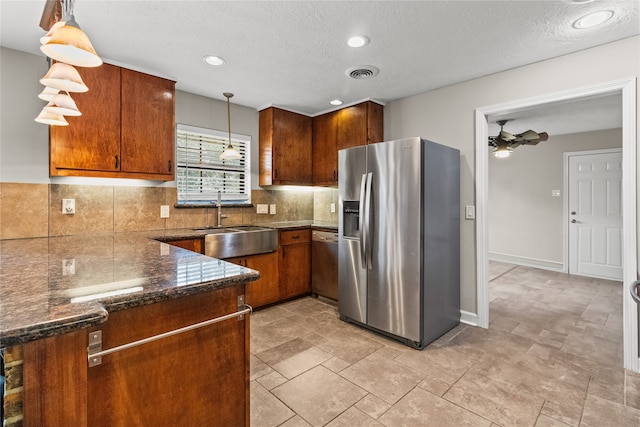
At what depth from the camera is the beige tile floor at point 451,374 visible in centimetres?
174

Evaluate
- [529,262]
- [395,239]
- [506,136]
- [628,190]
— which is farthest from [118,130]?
[529,262]

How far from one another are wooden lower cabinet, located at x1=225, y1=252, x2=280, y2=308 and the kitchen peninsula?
6.00ft

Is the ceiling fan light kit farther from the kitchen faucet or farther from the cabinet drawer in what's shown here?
the cabinet drawer

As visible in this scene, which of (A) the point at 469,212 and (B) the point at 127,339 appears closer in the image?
(B) the point at 127,339

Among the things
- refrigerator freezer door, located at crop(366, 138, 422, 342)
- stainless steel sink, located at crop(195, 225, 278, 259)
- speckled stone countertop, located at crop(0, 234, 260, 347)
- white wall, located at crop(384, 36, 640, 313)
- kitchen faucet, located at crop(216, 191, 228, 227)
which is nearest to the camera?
speckled stone countertop, located at crop(0, 234, 260, 347)

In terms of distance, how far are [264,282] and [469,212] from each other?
7.48ft

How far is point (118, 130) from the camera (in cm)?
261

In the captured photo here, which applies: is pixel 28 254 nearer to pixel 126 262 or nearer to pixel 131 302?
pixel 126 262

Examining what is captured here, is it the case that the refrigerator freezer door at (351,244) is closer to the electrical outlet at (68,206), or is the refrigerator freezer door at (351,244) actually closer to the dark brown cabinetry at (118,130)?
the dark brown cabinetry at (118,130)

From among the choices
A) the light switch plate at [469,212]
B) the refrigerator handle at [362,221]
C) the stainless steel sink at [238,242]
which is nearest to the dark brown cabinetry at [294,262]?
the stainless steel sink at [238,242]

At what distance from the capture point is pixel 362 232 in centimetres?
280

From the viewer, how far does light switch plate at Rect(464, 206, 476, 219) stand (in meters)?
2.98

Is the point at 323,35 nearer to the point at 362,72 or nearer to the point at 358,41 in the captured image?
the point at 358,41

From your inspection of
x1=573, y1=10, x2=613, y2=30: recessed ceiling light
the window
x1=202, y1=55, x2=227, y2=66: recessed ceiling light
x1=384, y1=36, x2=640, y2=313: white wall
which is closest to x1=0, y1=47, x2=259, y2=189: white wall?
the window
